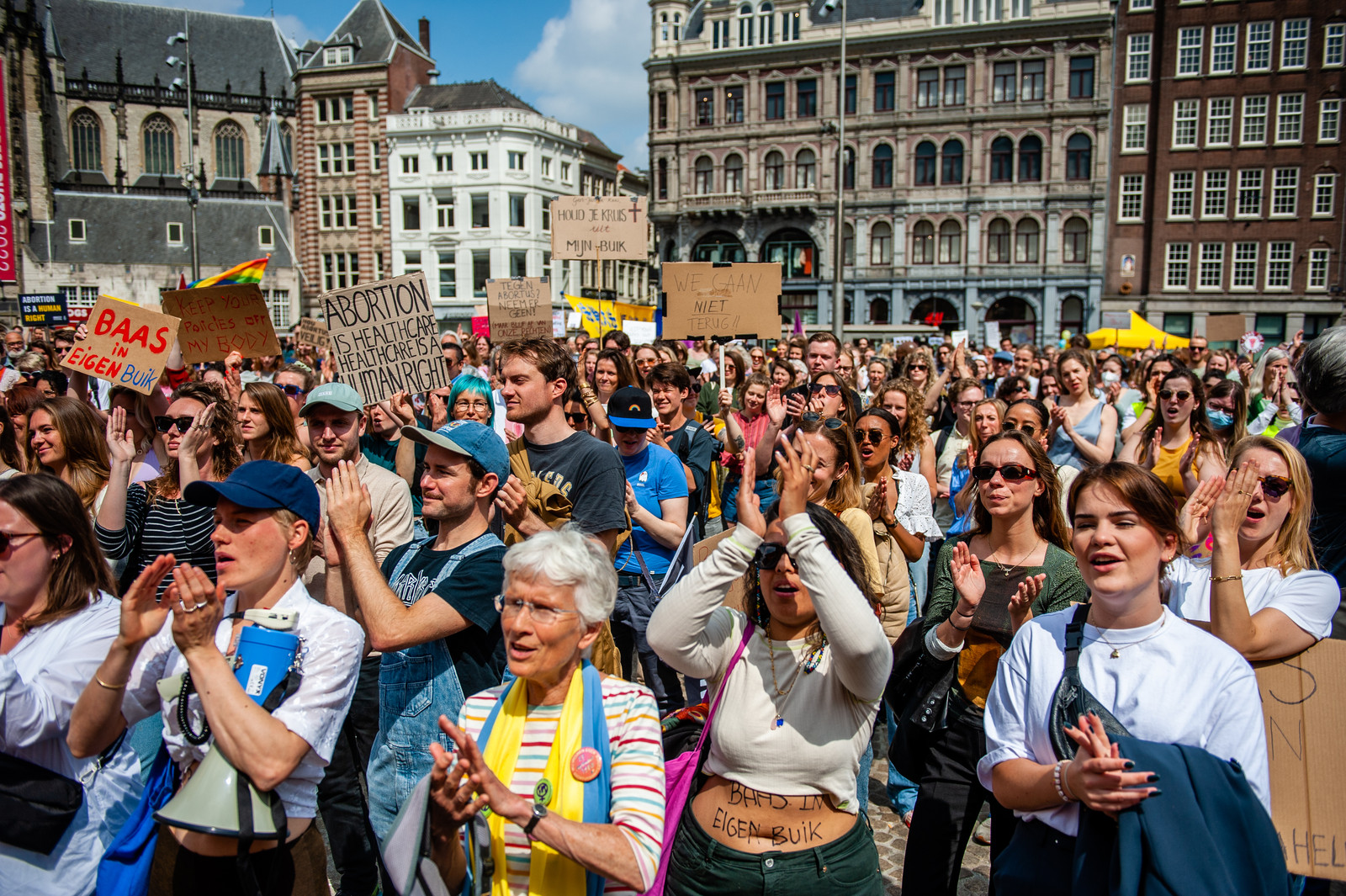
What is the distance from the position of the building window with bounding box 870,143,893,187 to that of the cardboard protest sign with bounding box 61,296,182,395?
41.9 metres

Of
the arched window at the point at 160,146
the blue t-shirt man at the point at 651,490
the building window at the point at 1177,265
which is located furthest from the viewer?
the arched window at the point at 160,146

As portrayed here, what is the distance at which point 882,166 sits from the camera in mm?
43969

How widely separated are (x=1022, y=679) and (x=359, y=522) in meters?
2.07

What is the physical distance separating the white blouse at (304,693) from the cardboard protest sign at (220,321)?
619 centimetres

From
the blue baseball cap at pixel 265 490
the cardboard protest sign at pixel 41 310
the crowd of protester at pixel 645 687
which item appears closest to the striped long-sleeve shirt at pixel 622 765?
the crowd of protester at pixel 645 687

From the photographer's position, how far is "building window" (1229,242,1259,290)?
135ft

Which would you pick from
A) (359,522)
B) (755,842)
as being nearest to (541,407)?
(359,522)

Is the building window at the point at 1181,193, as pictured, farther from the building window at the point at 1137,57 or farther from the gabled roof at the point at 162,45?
the gabled roof at the point at 162,45

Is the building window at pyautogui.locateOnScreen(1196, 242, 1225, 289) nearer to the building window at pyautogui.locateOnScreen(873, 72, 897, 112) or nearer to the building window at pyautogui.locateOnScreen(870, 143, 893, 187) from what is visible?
the building window at pyautogui.locateOnScreen(870, 143, 893, 187)

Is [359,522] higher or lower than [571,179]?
lower

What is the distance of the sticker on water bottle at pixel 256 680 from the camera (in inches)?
93.7

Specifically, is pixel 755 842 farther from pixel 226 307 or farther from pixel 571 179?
pixel 571 179

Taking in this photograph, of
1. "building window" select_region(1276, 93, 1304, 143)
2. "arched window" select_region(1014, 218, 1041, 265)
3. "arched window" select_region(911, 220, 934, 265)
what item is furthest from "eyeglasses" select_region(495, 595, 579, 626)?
"building window" select_region(1276, 93, 1304, 143)

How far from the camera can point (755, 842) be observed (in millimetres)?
2547
